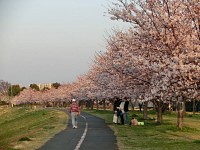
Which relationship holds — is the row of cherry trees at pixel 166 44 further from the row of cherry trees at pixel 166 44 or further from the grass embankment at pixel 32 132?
the grass embankment at pixel 32 132

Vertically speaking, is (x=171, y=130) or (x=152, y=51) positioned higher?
(x=152, y=51)

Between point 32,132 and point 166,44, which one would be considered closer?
point 166,44

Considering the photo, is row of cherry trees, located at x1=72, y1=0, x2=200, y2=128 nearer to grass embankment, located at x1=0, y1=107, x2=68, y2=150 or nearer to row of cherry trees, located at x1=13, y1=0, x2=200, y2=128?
row of cherry trees, located at x1=13, y1=0, x2=200, y2=128

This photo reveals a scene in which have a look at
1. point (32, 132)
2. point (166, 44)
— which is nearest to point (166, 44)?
point (166, 44)

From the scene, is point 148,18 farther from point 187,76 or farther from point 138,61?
point 187,76

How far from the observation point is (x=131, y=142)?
709 inches

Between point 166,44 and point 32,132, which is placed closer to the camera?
point 166,44

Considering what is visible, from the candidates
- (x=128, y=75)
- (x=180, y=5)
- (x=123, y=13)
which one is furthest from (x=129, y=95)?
(x=180, y=5)

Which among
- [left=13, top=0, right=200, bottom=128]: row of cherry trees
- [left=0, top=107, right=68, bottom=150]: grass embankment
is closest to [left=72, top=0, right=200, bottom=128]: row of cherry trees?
[left=13, top=0, right=200, bottom=128]: row of cherry trees

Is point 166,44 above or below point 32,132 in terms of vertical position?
above

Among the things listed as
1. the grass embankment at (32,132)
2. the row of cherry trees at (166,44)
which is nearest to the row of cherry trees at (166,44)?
the row of cherry trees at (166,44)

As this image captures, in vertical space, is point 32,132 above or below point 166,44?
below

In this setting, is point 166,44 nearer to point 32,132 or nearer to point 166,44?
point 166,44

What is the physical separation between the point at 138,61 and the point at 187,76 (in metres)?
3.55
